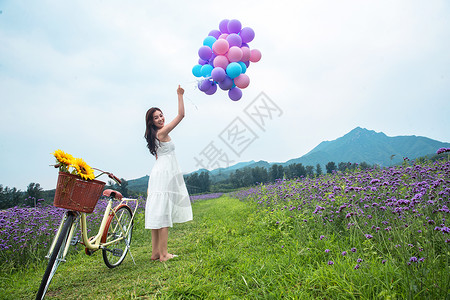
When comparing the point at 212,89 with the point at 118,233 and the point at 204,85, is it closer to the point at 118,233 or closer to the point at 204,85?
the point at 204,85

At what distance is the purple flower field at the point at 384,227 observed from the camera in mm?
1687

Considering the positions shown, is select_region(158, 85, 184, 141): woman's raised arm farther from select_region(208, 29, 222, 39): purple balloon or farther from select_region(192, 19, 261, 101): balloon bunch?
select_region(208, 29, 222, 39): purple balloon

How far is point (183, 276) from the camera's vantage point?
248 cm

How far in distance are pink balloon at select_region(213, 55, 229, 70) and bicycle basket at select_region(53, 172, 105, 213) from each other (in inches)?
113

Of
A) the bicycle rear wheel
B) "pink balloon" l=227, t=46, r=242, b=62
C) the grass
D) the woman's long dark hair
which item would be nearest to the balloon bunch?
"pink balloon" l=227, t=46, r=242, b=62

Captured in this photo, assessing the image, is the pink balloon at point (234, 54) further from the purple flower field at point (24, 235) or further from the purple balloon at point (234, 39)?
Result: the purple flower field at point (24, 235)

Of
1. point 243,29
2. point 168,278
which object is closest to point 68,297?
point 168,278

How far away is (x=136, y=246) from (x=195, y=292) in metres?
3.43

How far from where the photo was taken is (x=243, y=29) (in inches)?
183

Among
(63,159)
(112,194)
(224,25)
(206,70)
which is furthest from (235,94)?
(63,159)

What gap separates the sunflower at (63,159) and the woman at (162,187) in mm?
1242

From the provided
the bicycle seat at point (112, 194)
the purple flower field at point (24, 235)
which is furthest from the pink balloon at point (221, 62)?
the purple flower field at point (24, 235)

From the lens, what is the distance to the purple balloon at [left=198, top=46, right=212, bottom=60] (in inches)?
173

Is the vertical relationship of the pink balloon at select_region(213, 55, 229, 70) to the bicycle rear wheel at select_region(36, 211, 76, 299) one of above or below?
above
